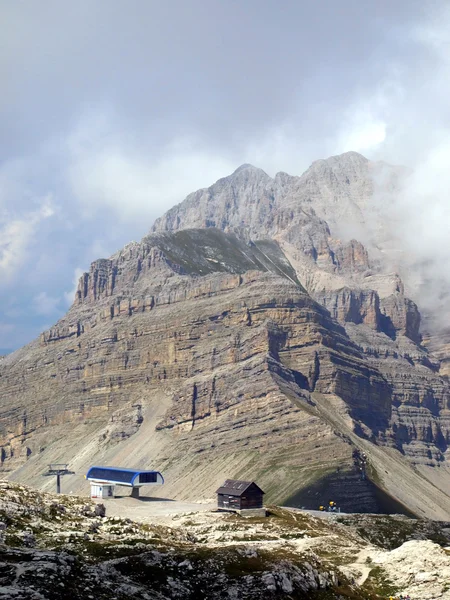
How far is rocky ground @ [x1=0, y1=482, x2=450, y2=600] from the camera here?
74812 mm

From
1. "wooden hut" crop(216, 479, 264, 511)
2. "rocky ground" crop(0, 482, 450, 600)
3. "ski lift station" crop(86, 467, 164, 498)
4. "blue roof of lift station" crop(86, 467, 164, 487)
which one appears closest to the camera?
"rocky ground" crop(0, 482, 450, 600)

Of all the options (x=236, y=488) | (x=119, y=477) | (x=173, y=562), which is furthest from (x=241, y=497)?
(x=173, y=562)

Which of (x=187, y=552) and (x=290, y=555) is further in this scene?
(x=290, y=555)

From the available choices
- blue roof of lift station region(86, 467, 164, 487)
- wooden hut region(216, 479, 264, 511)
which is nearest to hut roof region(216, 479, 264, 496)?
wooden hut region(216, 479, 264, 511)

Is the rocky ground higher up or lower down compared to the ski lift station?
lower down

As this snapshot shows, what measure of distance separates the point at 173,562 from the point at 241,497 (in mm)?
82845

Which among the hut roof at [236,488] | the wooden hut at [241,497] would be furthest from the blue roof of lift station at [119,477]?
the wooden hut at [241,497]

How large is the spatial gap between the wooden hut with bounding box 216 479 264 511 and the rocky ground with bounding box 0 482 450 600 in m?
Result: 32.6

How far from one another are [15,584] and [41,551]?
10948mm

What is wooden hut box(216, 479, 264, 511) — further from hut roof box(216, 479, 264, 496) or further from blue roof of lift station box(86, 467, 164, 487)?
blue roof of lift station box(86, 467, 164, 487)

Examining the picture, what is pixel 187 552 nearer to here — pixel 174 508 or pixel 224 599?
pixel 224 599

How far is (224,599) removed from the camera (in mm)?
77562

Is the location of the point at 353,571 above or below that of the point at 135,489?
below

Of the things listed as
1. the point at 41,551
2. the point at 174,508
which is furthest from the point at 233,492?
the point at 41,551
